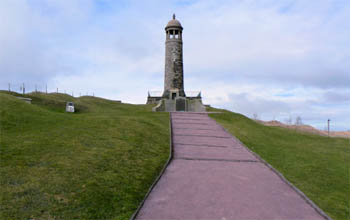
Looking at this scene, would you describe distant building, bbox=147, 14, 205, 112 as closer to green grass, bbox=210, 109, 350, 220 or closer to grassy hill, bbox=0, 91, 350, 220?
green grass, bbox=210, 109, 350, 220

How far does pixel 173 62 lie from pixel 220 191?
35.1 metres

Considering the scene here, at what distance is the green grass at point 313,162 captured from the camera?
10425 mm

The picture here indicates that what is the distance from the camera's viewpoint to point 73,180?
9688mm

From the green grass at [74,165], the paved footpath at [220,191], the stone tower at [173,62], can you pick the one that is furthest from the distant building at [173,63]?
the paved footpath at [220,191]

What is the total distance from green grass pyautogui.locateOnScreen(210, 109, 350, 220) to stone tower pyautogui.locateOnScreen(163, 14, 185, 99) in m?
20.9

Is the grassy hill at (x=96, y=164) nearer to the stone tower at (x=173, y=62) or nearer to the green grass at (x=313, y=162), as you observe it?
the green grass at (x=313, y=162)

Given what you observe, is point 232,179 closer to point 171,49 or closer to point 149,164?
point 149,164

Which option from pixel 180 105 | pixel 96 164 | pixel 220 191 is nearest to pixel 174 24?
pixel 180 105

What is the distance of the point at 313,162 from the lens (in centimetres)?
1552

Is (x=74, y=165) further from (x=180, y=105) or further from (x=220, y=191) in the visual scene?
(x=180, y=105)

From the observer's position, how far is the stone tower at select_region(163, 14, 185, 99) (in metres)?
43.1

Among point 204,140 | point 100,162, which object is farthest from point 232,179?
point 204,140

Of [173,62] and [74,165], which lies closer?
[74,165]

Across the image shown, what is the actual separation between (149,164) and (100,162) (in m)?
2.33
